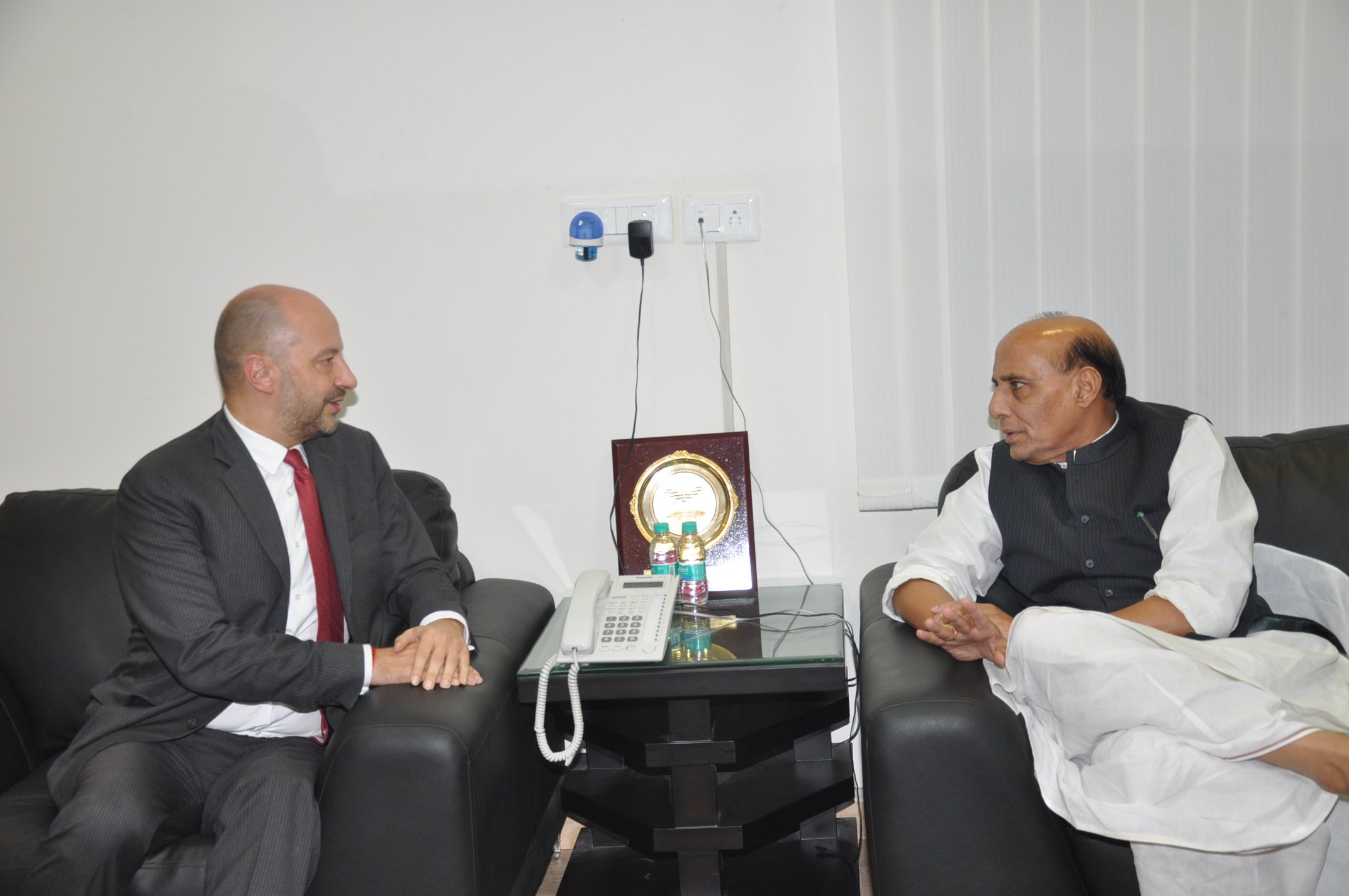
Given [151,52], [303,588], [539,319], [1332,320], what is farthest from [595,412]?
[1332,320]

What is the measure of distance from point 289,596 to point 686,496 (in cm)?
87

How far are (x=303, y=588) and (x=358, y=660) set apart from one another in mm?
262

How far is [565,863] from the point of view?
258cm

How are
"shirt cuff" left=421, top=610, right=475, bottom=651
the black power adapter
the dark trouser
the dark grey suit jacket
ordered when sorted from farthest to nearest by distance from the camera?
1. the black power adapter
2. "shirt cuff" left=421, top=610, right=475, bottom=651
3. the dark grey suit jacket
4. the dark trouser

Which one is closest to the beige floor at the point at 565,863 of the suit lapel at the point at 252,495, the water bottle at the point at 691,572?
the water bottle at the point at 691,572

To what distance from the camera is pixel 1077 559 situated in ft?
6.82

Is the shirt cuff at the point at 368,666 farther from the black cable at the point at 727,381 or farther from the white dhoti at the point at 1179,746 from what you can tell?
the white dhoti at the point at 1179,746

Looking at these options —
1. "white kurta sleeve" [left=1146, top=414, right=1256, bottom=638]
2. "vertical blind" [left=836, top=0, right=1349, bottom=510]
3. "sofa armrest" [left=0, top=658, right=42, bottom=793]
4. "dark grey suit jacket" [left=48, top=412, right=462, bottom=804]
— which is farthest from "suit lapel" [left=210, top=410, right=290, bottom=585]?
"white kurta sleeve" [left=1146, top=414, right=1256, bottom=638]

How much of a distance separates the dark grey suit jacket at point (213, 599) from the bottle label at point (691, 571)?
49cm

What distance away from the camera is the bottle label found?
7.59 feet

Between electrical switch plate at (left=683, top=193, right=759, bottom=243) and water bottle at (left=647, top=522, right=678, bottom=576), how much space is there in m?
0.74

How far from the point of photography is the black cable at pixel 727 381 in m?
2.58

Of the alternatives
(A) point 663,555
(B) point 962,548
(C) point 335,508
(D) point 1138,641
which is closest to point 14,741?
(C) point 335,508

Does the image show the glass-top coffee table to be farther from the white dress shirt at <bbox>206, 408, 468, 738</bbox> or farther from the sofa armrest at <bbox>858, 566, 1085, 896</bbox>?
the white dress shirt at <bbox>206, 408, 468, 738</bbox>
